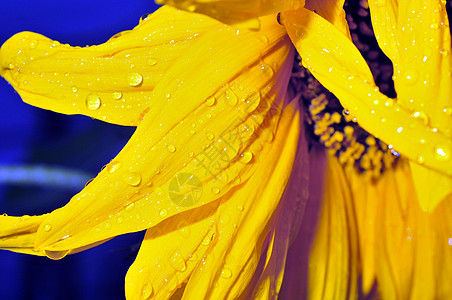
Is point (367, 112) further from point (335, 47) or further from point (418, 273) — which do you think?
point (418, 273)

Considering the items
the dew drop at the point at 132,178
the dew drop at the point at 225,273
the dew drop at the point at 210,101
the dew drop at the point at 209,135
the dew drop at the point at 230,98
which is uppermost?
the dew drop at the point at 230,98

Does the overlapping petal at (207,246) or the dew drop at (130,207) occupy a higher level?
the dew drop at (130,207)

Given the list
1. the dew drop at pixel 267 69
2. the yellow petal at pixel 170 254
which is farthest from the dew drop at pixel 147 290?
the dew drop at pixel 267 69

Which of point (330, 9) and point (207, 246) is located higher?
point (330, 9)

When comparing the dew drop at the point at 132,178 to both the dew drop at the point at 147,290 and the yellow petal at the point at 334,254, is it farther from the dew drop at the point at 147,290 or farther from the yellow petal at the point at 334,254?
the yellow petal at the point at 334,254

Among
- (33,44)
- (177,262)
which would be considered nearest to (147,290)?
(177,262)

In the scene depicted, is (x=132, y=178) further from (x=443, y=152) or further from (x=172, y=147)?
(x=443, y=152)

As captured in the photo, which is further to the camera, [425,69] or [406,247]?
[406,247]
